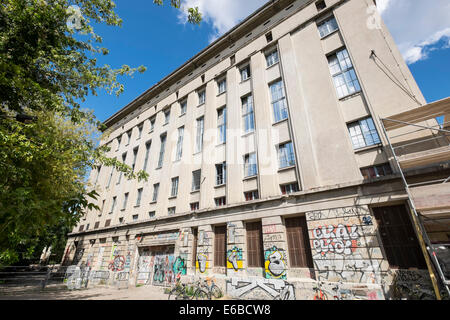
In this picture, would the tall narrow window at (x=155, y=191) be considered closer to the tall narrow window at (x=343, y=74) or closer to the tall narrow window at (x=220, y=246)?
the tall narrow window at (x=220, y=246)

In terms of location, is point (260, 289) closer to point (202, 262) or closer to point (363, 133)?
point (202, 262)

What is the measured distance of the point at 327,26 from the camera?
15.1 m

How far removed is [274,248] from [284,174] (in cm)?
458

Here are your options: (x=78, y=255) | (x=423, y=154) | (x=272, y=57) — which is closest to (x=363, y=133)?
(x=423, y=154)

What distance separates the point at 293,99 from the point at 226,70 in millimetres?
8783

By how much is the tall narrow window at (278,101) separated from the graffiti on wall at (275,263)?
893 cm

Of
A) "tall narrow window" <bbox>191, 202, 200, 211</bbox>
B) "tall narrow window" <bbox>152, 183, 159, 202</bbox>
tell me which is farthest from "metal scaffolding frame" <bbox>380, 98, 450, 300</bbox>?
"tall narrow window" <bbox>152, 183, 159, 202</bbox>

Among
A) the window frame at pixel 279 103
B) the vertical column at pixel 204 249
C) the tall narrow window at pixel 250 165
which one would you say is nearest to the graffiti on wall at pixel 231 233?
the vertical column at pixel 204 249

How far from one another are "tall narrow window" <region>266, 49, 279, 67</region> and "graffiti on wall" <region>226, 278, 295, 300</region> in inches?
631

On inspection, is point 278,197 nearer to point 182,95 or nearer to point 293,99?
point 293,99

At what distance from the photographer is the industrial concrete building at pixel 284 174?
9.52 metres

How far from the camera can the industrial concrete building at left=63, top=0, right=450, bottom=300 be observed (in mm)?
9516

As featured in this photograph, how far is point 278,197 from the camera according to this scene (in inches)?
480

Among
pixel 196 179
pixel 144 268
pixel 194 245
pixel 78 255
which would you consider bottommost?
pixel 144 268
